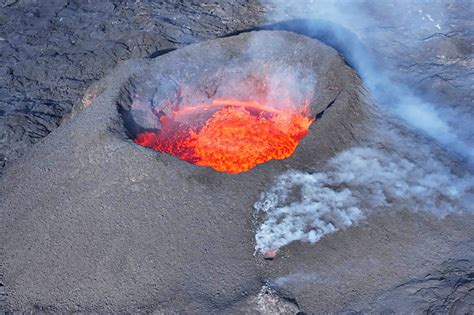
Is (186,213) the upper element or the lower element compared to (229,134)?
upper

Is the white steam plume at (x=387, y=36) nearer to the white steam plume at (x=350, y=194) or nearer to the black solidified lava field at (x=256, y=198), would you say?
the black solidified lava field at (x=256, y=198)

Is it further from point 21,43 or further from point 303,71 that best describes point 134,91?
point 21,43

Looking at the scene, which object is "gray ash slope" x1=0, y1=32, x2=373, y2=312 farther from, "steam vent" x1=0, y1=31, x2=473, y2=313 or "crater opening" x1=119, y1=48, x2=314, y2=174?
"crater opening" x1=119, y1=48, x2=314, y2=174

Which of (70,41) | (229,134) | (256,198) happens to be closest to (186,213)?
(256,198)

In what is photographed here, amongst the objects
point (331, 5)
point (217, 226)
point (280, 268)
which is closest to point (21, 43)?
point (331, 5)

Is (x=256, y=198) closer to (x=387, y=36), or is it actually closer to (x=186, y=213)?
(x=186, y=213)

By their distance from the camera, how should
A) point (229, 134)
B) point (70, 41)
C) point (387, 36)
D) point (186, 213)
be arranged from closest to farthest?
point (186, 213)
point (229, 134)
point (387, 36)
point (70, 41)
